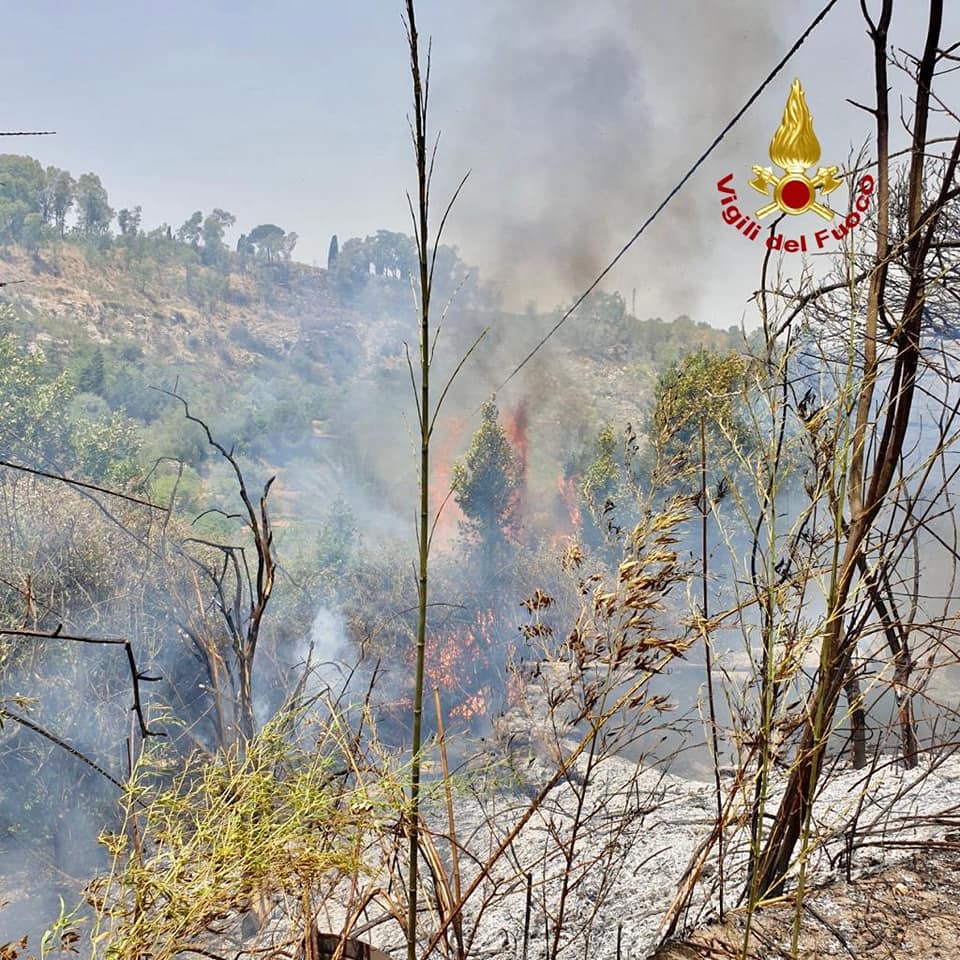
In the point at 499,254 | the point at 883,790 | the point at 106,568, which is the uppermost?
the point at 499,254

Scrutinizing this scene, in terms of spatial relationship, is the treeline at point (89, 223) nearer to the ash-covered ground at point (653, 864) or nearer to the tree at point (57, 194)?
the tree at point (57, 194)

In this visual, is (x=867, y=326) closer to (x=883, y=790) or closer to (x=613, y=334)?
(x=883, y=790)

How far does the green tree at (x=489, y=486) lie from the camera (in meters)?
16.8

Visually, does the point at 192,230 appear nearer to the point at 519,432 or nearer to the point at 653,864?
the point at 519,432

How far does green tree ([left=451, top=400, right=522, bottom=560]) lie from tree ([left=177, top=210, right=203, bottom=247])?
1876cm

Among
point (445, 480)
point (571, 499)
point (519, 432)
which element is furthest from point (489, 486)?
point (519, 432)

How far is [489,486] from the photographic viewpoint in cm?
1734

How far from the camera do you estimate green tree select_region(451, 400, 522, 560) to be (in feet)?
55.1

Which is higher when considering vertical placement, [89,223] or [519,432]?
[89,223]

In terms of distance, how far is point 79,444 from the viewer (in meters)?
13.4

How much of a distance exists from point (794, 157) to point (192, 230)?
32.3 metres

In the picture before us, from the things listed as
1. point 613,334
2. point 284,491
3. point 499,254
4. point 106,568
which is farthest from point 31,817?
point 613,334

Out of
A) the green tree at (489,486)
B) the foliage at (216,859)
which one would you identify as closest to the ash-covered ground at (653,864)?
the foliage at (216,859)

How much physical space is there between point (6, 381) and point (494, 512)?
381 inches
